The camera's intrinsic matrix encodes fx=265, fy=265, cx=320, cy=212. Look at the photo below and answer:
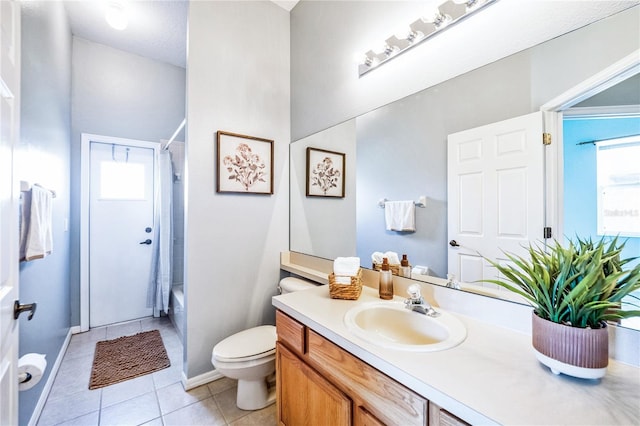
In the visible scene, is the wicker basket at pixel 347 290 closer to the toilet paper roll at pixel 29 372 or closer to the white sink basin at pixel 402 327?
the white sink basin at pixel 402 327

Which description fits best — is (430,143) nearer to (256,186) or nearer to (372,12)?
(372,12)

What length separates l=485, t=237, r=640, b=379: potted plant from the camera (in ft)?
2.26

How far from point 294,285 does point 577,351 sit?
5.18ft

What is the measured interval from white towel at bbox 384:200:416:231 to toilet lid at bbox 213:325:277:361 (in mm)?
1072

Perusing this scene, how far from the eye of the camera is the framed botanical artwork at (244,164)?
2006 millimetres

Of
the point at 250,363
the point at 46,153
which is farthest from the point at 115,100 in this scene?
the point at 250,363

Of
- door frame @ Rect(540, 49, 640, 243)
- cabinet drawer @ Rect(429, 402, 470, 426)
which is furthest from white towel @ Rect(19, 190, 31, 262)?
door frame @ Rect(540, 49, 640, 243)

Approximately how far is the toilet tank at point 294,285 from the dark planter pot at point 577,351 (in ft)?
4.60

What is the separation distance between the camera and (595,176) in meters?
0.88

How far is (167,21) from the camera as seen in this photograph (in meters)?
2.57

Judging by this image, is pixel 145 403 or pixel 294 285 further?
pixel 294 285

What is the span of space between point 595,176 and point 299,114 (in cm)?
191

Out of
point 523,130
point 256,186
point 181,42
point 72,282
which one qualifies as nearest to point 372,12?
point 523,130

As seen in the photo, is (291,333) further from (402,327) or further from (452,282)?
(452,282)
